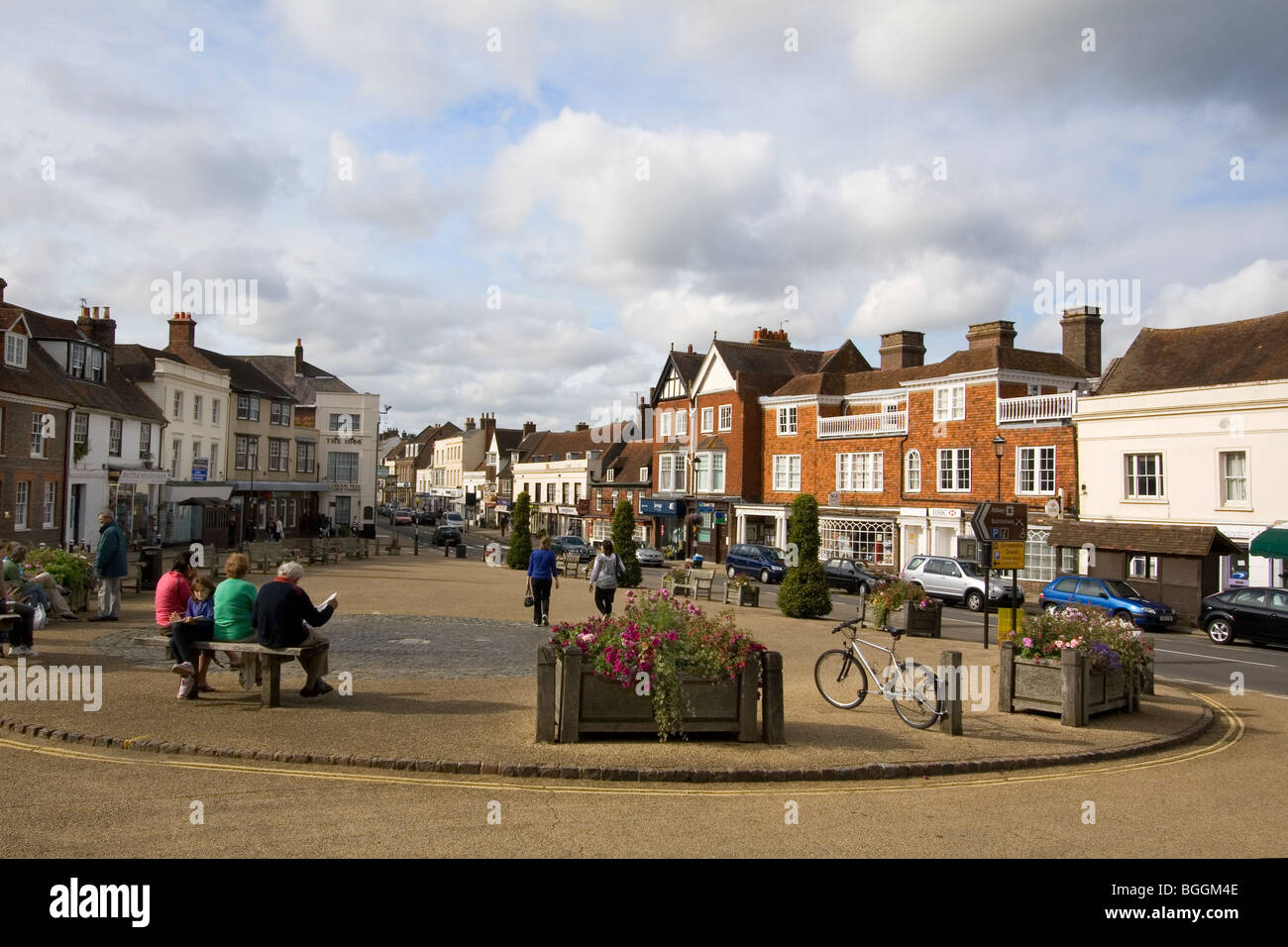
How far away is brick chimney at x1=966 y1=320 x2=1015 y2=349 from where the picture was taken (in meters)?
41.2

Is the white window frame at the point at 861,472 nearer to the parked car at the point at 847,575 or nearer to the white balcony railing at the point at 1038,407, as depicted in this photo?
the white balcony railing at the point at 1038,407

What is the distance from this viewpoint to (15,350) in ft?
109

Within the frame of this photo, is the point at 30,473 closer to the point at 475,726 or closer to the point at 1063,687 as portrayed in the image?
the point at 475,726

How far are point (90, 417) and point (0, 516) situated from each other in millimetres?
8041

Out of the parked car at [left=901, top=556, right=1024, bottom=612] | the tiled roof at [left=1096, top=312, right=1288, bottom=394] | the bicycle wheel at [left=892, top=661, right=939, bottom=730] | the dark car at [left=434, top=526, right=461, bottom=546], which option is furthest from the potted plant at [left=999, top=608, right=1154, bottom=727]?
the dark car at [left=434, top=526, right=461, bottom=546]

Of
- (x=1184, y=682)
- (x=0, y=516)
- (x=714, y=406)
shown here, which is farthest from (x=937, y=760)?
(x=714, y=406)

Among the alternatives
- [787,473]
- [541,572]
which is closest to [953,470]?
[787,473]

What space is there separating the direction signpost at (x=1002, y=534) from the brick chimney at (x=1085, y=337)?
88.2 ft

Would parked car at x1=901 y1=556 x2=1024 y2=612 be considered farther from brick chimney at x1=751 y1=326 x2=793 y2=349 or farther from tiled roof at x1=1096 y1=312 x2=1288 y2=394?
brick chimney at x1=751 y1=326 x2=793 y2=349

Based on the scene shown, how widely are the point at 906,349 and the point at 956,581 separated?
1961 cm

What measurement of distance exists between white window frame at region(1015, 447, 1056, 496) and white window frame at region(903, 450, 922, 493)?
17.6 feet

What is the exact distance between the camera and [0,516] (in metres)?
31.2
